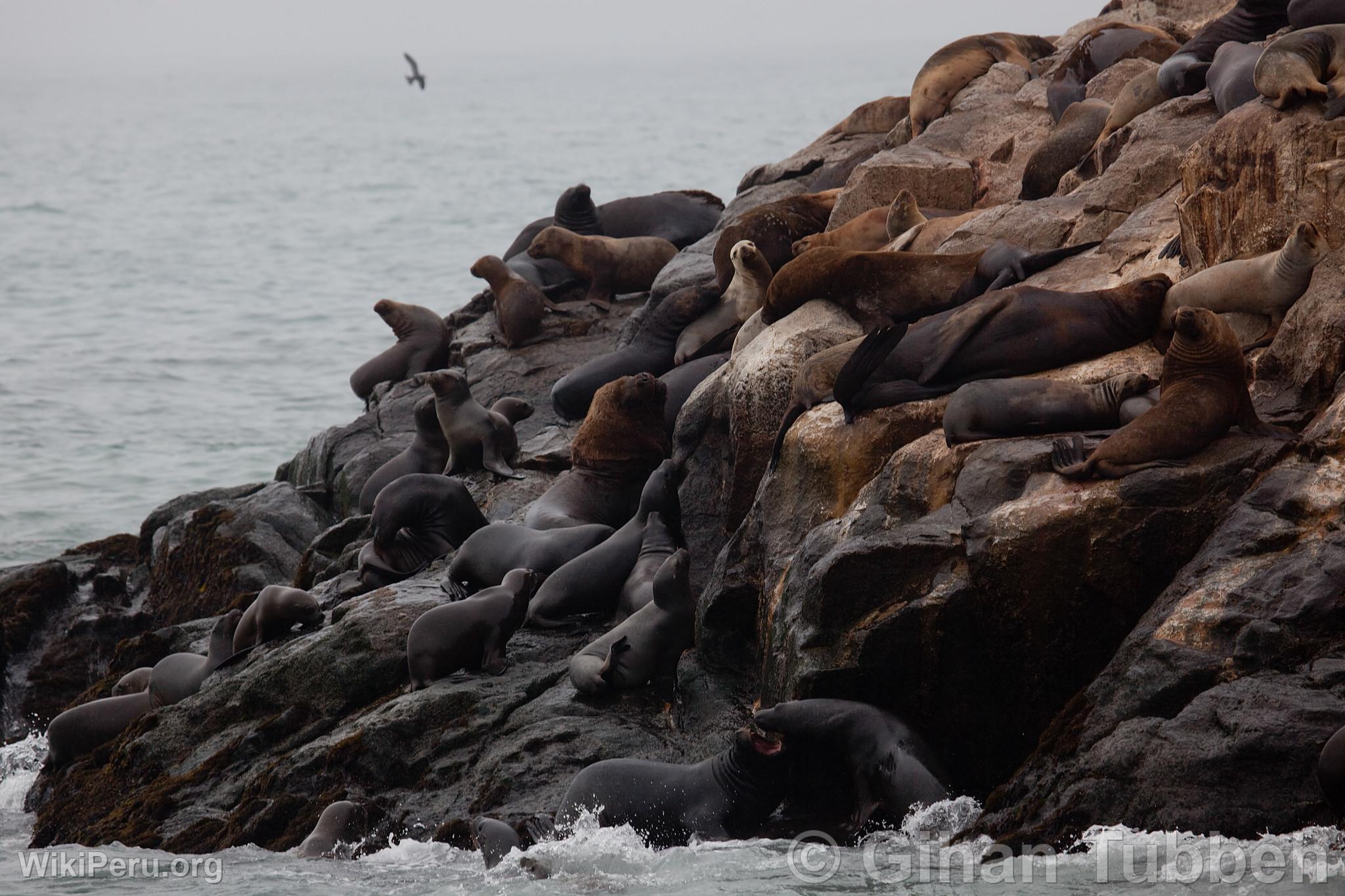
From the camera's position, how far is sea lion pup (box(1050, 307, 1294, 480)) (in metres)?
5.78

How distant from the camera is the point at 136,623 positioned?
11547mm

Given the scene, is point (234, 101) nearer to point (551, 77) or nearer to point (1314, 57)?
point (551, 77)

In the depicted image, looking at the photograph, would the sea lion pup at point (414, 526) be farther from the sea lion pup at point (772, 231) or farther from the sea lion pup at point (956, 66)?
the sea lion pup at point (956, 66)

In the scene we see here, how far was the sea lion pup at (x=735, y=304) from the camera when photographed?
11078 mm

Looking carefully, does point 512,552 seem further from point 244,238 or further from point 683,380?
point 244,238

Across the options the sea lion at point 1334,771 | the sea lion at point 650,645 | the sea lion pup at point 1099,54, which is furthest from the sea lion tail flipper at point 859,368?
the sea lion pup at point 1099,54

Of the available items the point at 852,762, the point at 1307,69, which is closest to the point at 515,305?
the point at 1307,69

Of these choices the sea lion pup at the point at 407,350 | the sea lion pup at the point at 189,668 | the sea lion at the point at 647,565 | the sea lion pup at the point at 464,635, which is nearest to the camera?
the sea lion pup at the point at 464,635

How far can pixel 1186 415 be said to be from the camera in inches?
229

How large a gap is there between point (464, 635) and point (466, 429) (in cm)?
371

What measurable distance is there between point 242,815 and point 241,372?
27131mm

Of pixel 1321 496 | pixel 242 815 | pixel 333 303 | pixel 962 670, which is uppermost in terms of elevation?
pixel 1321 496

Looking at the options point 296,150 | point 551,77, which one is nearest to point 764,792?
point 296,150

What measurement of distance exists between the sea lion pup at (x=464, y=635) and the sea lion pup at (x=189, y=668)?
166 centimetres
